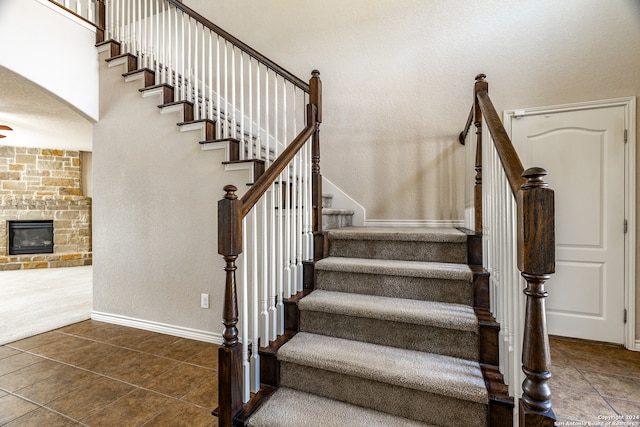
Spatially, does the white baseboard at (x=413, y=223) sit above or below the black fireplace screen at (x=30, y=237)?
above

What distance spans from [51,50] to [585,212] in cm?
502

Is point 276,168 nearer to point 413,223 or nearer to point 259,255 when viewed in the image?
point 259,255

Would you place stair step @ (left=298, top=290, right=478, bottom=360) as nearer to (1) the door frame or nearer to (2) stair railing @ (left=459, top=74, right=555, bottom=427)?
(2) stair railing @ (left=459, top=74, right=555, bottom=427)

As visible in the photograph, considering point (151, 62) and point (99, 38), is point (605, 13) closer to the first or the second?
point (151, 62)

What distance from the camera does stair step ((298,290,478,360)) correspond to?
5.04ft

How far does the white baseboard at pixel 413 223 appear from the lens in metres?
2.92

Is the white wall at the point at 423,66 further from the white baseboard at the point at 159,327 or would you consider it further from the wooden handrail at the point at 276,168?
the white baseboard at the point at 159,327

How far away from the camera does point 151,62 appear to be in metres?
3.01

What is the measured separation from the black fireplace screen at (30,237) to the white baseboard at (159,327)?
14.6 ft

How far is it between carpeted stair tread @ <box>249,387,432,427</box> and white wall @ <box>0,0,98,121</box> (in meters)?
3.34

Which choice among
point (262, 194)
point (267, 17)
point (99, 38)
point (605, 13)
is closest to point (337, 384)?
point (262, 194)

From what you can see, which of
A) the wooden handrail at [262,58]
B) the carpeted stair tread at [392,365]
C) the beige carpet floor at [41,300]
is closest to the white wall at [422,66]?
the wooden handrail at [262,58]

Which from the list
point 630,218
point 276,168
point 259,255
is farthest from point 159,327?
point 630,218

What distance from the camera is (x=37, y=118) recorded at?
14.2 ft
